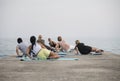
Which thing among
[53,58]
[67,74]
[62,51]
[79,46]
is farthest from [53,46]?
[67,74]

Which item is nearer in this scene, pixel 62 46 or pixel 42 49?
pixel 42 49

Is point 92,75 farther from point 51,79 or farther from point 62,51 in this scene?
point 62,51

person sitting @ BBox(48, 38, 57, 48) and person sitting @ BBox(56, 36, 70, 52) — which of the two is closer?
person sitting @ BBox(56, 36, 70, 52)

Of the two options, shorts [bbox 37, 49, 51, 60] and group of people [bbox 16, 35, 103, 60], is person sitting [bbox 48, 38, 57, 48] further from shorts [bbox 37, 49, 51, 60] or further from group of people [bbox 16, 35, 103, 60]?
shorts [bbox 37, 49, 51, 60]

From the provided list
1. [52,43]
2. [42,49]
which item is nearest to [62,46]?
[52,43]

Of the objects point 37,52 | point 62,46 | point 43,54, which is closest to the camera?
point 37,52

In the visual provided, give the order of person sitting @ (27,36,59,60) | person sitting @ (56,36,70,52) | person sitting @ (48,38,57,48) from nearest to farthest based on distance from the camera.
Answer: person sitting @ (27,36,59,60)
person sitting @ (56,36,70,52)
person sitting @ (48,38,57,48)

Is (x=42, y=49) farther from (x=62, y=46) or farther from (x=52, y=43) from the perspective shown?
(x=52, y=43)

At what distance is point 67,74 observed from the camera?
9305 mm

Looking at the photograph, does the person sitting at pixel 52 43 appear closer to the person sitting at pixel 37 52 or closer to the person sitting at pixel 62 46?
the person sitting at pixel 62 46

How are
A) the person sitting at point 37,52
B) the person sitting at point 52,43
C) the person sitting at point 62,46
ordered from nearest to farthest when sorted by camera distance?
the person sitting at point 37,52, the person sitting at point 62,46, the person sitting at point 52,43

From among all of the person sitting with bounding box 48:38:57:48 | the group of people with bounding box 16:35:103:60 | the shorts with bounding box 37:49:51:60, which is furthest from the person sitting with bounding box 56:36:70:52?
the shorts with bounding box 37:49:51:60

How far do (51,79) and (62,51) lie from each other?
13.7 meters

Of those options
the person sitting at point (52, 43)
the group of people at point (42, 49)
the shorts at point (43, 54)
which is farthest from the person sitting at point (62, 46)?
the shorts at point (43, 54)
